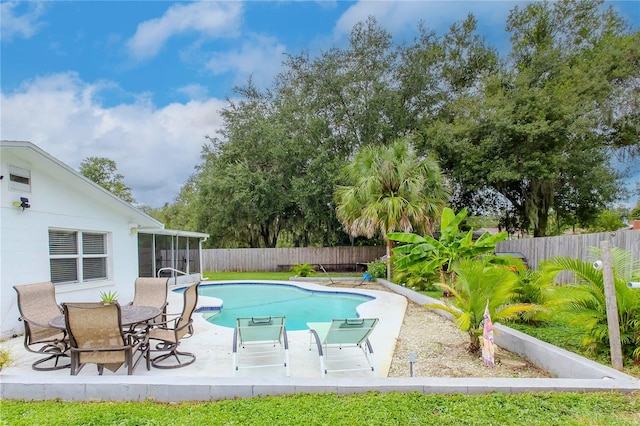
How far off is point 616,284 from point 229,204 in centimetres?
2062

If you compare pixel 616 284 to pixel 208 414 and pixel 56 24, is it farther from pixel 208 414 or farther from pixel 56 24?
pixel 56 24

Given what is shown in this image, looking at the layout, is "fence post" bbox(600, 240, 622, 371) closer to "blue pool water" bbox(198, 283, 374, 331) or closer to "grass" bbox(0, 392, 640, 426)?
"grass" bbox(0, 392, 640, 426)

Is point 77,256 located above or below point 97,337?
above

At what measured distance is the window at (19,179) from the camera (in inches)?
257

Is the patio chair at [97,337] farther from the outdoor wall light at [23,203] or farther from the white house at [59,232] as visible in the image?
the outdoor wall light at [23,203]

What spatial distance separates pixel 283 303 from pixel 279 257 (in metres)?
11.0

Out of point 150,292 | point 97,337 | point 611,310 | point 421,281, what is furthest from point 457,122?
point 97,337

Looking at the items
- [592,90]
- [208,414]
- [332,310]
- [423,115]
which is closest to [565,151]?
[592,90]

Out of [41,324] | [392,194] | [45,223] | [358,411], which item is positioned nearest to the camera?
[358,411]

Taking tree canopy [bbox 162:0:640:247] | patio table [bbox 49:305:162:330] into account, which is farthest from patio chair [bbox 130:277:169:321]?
tree canopy [bbox 162:0:640:247]

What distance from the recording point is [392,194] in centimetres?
1490

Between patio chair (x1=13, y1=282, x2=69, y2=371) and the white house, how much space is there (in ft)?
3.34

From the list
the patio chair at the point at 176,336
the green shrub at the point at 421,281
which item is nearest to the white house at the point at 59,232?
the patio chair at the point at 176,336

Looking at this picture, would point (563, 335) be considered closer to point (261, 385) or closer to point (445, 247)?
point (445, 247)
